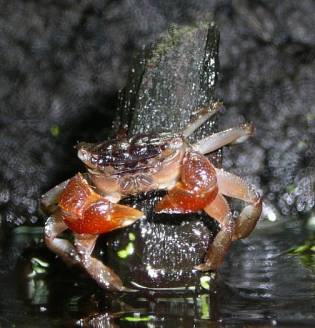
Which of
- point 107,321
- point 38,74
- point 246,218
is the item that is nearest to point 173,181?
point 246,218

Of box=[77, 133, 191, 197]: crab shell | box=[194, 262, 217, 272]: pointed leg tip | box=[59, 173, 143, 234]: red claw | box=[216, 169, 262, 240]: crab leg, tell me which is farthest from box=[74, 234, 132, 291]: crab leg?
box=[216, 169, 262, 240]: crab leg

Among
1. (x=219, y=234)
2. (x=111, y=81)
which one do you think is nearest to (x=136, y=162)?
(x=219, y=234)

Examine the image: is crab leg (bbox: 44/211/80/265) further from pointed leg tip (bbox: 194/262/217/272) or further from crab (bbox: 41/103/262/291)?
pointed leg tip (bbox: 194/262/217/272)

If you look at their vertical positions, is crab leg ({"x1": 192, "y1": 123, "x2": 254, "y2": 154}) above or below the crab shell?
above

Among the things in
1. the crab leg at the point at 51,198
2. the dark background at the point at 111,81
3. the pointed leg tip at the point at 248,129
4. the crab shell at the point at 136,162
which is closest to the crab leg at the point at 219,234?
the crab shell at the point at 136,162

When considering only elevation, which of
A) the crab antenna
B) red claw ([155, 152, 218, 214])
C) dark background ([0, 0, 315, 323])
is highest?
dark background ([0, 0, 315, 323])

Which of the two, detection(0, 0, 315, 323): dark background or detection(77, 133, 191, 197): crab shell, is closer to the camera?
detection(77, 133, 191, 197): crab shell

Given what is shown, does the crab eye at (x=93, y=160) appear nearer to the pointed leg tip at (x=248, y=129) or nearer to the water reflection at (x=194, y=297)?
the water reflection at (x=194, y=297)

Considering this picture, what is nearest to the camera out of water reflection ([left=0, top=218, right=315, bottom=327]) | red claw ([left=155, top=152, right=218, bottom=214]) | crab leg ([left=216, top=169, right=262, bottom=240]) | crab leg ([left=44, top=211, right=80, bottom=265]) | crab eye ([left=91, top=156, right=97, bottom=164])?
water reflection ([left=0, top=218, right=315, bottom=327])
